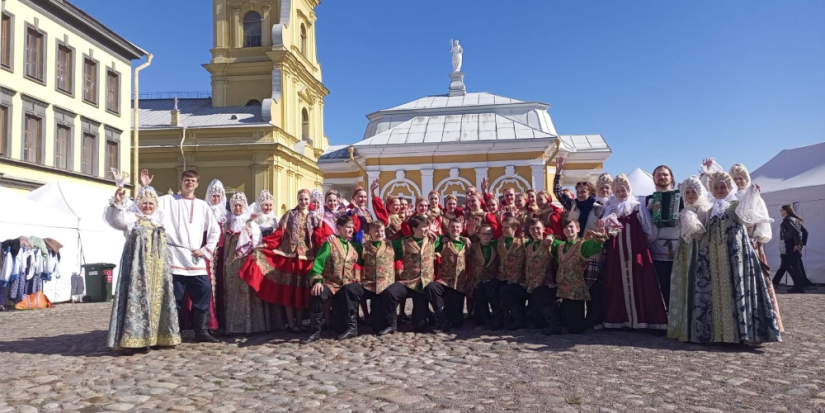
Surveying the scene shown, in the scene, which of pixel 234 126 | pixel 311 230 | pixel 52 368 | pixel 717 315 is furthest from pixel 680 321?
pixel 234 126

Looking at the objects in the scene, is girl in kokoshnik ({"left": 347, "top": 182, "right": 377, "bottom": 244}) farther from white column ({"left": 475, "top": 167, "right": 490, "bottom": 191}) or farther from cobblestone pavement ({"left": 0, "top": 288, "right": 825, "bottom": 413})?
white column ({"left": 475, "top": 167, "right": 490, "bottom": 191})

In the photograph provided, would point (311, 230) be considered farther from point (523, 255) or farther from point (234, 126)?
point (234, 126)

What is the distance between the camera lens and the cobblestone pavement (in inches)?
135

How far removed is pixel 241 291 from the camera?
601 centimetres

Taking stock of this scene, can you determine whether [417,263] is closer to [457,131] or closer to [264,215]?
[264,215]

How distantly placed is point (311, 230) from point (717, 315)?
3.90 meters

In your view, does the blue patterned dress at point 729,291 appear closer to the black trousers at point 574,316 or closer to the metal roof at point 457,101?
the black trousers at point 574,316

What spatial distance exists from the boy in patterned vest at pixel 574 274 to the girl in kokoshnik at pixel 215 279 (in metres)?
3.46

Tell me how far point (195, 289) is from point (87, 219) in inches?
317

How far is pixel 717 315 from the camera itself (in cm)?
496

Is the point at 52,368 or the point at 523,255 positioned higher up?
the point at 523,255

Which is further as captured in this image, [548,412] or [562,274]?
[562,274]

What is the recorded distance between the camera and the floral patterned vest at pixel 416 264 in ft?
20.0

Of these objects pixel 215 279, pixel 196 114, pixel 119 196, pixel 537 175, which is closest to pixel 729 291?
pixel 215 279
